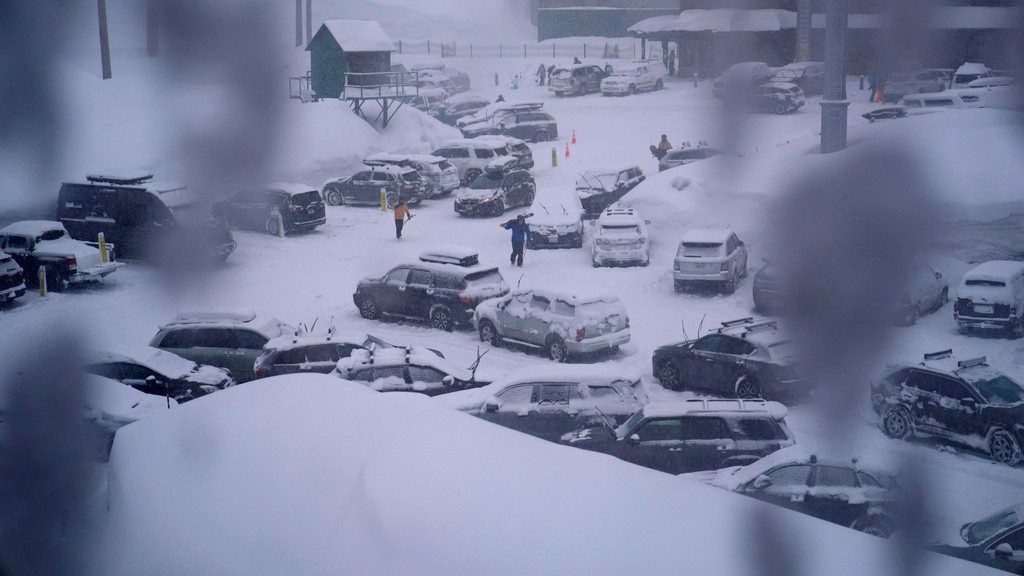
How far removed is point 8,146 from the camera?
140 centimetres

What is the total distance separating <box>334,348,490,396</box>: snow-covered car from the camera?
4.05 metres

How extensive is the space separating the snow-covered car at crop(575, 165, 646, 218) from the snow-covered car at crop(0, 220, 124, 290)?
419 centimetres

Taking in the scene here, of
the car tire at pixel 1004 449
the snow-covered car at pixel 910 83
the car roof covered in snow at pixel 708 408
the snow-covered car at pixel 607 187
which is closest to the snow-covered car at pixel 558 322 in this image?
the car roof covered in snow at pixel 708 408

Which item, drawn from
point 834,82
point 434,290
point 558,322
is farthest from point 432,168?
point 834,82

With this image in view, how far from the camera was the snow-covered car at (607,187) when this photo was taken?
740cm

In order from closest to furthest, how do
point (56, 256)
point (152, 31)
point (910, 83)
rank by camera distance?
point (910, 83) < point (152, 31) < point (56, 256)

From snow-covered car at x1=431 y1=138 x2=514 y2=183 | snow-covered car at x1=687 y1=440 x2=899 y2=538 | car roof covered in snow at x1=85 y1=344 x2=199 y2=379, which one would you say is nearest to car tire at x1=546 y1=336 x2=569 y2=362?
snow-covered car at x1=687 y1=440 x2=899 y2=538

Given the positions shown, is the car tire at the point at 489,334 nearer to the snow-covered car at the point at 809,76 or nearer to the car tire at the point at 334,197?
the car tire at the point at 334,197

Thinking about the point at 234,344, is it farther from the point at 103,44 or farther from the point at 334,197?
the point at 334,197

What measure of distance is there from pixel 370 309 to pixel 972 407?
3.30m

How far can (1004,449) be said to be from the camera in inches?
124

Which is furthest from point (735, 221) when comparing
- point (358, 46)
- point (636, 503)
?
point (358, 46)

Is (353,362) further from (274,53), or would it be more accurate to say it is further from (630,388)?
(274,53)

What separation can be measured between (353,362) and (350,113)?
4.25 meters
